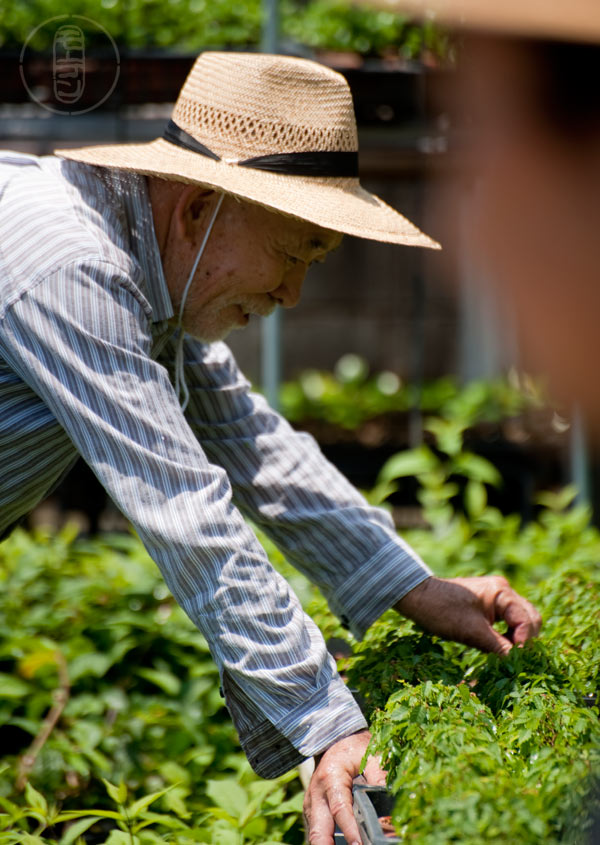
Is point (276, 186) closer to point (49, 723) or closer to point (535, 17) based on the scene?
point (535, 17)

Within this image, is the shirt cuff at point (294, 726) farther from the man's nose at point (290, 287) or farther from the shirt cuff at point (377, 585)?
the man's nose at point (290, 287)

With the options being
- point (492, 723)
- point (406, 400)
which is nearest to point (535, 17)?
point (492, 723)

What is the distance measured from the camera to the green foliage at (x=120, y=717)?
1.82 metres

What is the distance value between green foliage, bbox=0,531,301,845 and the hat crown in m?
1.11

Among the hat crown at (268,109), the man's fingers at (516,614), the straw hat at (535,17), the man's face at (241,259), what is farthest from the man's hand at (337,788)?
the straw hat at (535,17)

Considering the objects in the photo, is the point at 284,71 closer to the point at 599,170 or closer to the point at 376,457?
the point at 599,170

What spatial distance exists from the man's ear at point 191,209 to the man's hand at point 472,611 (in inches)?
29.5

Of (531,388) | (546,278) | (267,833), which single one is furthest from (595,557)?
(531,388)

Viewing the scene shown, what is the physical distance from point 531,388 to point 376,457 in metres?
0.91

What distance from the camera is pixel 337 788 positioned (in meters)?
1.29

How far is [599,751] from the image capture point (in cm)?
119

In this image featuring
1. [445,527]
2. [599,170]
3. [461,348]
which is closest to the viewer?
[599,170]

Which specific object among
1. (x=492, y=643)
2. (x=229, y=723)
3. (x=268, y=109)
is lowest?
(x=229, y=723)

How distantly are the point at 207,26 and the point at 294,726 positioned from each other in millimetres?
4006
